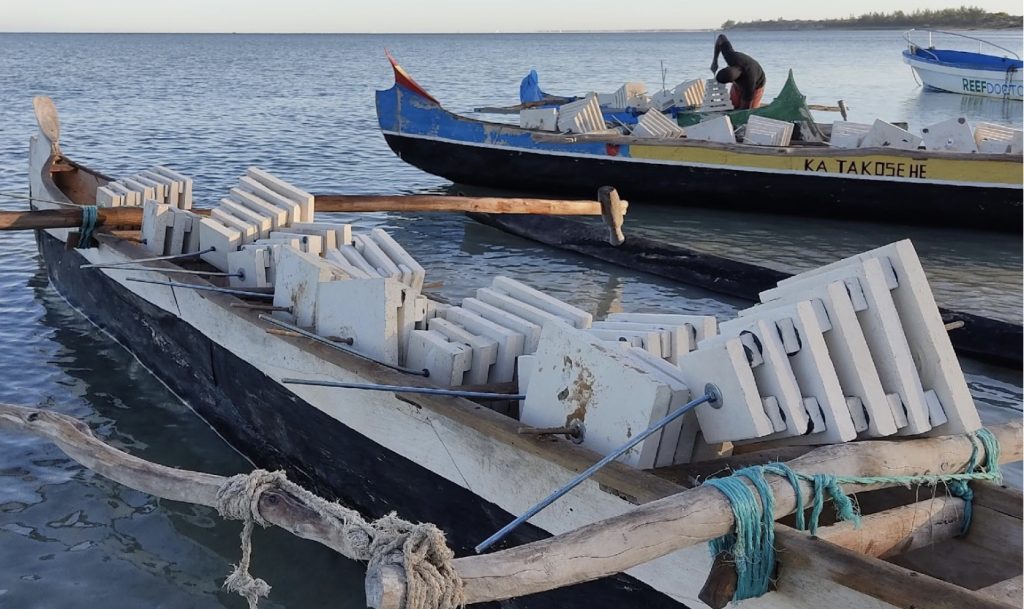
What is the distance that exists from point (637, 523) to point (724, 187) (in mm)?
12663

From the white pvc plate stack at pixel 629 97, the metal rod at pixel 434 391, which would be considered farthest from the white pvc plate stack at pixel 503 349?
the white pvc plate stack at pixel 629 97

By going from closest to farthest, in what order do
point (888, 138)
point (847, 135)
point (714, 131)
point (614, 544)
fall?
point (614, 544), point (888, 138), point (847, 135), point (714, 131)

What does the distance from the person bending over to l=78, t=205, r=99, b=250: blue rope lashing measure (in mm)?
12898

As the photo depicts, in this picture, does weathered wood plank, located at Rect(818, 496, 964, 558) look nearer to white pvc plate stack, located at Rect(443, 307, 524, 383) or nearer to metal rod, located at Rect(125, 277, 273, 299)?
white pvc plate stack, located at Rect(443, 307, 524, 383)

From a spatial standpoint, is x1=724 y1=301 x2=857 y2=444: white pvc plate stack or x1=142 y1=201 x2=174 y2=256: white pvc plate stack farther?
x1=142 y1=201 x2=174 y2=256: white pvc plate stack

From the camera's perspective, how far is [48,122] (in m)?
11.6

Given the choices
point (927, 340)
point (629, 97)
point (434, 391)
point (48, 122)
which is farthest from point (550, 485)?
point (629, 97)

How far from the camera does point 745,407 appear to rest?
3.93m

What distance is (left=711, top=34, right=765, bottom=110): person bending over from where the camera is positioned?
1845cm

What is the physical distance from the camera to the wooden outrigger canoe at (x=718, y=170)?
13.7m

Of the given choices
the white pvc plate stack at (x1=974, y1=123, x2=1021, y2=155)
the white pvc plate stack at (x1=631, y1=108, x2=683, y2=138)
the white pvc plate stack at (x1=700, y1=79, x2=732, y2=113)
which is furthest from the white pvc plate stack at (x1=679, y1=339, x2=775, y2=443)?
the white pvc plate stack at (x1=700, y1=79, x2=732, y2=113)

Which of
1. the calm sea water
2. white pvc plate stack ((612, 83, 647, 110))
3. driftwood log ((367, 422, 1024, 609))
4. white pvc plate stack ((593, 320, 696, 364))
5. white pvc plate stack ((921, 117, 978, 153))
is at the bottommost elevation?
the calm sea water

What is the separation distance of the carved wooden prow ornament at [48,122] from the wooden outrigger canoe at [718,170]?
266 inches

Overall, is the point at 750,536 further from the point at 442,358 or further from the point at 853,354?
the point at 442,358
